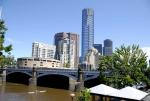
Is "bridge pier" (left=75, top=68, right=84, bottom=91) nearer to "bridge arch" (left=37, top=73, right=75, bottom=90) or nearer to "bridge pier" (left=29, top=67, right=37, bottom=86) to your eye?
"bridge arch" (left=37, top=73, right=75, bottom=90)

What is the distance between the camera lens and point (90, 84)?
8562 centimetres

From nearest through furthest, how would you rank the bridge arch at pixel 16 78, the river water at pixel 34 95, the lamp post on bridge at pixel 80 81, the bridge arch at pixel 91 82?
the river water at pixel 34 95, the lamp post on bridge at pixel 80 81, the bridge arch at pixel 91 82, the bridge arch at pixel 16 78

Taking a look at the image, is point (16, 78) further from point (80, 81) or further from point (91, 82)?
point (80, 81)

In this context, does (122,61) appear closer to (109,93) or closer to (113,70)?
(113,70)

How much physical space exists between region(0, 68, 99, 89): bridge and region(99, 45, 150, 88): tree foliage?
31.7 meters

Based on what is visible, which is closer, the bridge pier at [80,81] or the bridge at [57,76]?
the bridge pier at [80,81]

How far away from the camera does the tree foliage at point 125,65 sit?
44.2 meters

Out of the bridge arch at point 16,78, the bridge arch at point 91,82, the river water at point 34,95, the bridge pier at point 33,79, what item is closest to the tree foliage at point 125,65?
the river water at point 34,95

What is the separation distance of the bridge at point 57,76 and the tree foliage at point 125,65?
31735 mm

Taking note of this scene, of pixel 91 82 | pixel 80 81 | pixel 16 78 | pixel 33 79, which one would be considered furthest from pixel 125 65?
pixel 16 78

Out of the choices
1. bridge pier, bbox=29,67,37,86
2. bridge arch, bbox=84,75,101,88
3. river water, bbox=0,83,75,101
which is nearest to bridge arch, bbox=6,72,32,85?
bridge pier, bbox=29,67,37,86

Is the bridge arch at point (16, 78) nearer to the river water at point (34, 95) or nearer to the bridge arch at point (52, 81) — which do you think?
the bridge arch at point (52, 81)

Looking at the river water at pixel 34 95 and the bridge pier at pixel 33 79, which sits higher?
the bridge pier at pixel 33 79

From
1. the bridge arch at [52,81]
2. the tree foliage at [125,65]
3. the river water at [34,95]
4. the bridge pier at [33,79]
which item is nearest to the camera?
the tree foliage at [125,65]
